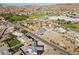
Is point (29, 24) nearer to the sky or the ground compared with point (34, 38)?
nearer to the sky

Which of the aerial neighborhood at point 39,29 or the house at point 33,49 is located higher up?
the aerial neighborhood at point 39,29

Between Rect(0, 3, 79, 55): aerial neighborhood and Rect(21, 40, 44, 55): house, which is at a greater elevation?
Rect(0, 3, 79, 55): aerial neighborhood

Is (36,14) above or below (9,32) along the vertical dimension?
above

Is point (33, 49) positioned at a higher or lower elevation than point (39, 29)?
lower

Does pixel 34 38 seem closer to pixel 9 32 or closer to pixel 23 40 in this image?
pixel 23 40
